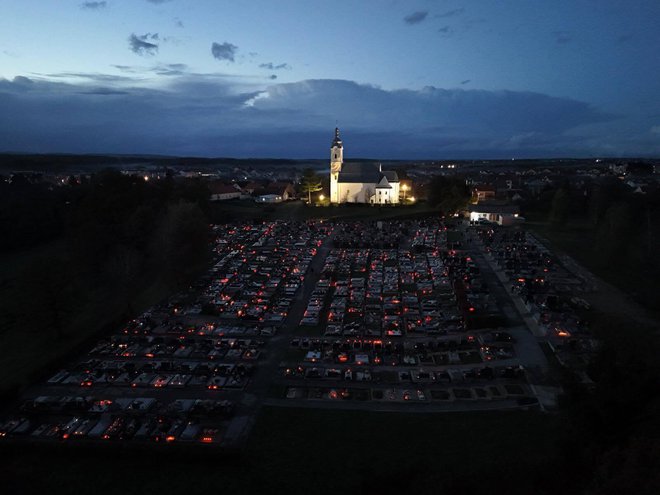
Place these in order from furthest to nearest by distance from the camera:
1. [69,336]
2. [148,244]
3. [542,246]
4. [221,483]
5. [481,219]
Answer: [481,219]
[542,246]
[148,244]
[69,336]
[221,483]

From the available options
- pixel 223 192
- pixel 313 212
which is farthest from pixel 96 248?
pixel 223 192

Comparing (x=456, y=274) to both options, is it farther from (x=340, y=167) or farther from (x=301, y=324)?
(x=340, y=167)

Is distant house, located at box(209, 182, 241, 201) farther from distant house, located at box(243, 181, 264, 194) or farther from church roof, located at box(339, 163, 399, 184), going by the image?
church roof, located at box(339, 163, 399, 184)

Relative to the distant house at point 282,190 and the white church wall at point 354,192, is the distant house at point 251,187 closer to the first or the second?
the distant house at point 282,190

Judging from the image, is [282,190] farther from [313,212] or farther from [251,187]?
[313,212]

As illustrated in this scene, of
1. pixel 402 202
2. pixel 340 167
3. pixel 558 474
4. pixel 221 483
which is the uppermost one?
pixel 340 167

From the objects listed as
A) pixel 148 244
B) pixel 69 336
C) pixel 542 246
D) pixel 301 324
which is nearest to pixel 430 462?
pixel 301 324

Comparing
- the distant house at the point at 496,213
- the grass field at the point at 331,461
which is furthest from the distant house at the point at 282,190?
the grass field at the point at 331,461
